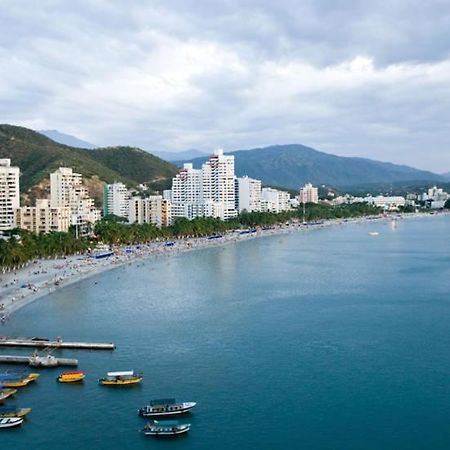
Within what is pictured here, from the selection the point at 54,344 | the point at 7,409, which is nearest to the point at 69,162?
the point at 54,344

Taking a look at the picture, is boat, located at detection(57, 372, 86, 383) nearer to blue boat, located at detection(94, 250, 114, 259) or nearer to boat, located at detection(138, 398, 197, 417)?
boat, located at detection(138, 398, 197, 417)

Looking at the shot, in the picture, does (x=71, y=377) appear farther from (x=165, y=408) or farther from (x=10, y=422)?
(x=165, y=408)

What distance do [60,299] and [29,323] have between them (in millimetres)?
3837

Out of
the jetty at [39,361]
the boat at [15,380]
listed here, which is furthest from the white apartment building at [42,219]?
the boat at [15,380]

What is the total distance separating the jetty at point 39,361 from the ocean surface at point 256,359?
0.32 meters

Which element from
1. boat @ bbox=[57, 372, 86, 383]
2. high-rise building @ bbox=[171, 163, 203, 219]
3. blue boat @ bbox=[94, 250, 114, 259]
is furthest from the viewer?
high-rise building @ bbox=[171, 163, 203, 219]

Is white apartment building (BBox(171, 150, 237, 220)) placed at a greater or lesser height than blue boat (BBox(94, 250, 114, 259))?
greater

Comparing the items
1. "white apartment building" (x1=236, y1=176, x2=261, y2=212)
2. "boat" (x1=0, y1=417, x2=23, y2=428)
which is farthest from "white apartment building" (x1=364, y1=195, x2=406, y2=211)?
"boat" (x1=0, y1=417, x2=23, y2=428)

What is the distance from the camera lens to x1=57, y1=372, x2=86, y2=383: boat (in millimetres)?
12719

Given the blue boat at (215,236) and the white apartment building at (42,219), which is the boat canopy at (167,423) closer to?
the white apartment building at (42,219)

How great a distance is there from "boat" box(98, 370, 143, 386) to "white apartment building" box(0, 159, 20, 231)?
25.7 meters

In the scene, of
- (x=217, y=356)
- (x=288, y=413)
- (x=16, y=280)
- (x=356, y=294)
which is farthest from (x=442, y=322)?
(x=16, y=280)

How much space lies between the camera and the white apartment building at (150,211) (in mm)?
49250

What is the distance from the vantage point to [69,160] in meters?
60.8
